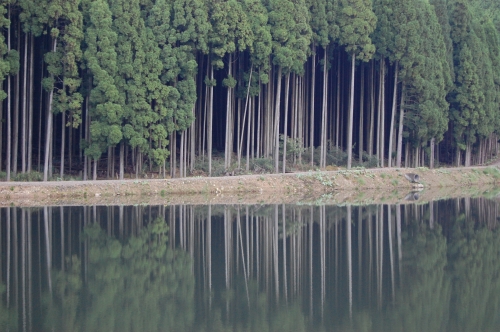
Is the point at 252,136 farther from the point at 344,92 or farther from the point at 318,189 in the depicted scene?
the point at 344,92

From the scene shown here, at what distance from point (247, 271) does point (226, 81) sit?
2666cm

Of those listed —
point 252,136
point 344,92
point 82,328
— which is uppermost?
point 344,92

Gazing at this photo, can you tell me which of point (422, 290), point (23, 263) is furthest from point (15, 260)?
point (422, 290)

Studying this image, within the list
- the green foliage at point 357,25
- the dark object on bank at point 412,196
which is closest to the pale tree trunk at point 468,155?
the green foliage at point 357,25

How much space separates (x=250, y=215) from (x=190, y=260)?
9.33 metres

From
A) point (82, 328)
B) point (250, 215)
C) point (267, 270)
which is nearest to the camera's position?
point (82, 328)

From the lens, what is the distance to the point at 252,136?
46406 mm

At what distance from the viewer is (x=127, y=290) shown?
15.0 metres

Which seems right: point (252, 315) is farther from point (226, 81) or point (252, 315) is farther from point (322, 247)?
point (226, 81)

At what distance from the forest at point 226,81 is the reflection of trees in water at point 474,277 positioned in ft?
64.8

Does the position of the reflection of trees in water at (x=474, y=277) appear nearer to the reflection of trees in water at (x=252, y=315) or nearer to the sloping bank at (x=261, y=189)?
the reflection of trees in water at (x=252, y=315)

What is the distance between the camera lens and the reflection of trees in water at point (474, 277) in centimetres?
1267

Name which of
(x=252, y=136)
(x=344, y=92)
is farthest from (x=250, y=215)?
(x=344, y=92)

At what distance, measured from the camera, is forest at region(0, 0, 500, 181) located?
36.8m
